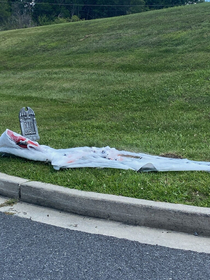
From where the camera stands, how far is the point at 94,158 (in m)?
4.91

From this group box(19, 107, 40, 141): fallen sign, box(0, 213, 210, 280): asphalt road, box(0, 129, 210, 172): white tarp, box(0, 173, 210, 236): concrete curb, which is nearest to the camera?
box(0, 213, 210, 280): asphalt road

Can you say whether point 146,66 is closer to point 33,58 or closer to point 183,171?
point 33,58

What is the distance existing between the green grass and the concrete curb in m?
0.20

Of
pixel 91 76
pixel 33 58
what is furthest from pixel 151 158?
pixel 33 58

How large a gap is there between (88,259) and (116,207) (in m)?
0.75

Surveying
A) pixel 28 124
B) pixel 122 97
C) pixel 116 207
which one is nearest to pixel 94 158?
pixel 116 207

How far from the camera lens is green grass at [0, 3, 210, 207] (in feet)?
14.1

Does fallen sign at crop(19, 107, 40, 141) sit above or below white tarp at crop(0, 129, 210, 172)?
above

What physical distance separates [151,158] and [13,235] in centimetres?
230

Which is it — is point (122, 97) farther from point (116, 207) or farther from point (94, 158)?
point (116, 207)

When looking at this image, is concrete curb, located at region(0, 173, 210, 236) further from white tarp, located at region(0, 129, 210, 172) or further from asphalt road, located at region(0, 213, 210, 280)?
white tarp, located at region(0, 129, 210, 172)

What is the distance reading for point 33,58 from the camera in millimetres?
20719

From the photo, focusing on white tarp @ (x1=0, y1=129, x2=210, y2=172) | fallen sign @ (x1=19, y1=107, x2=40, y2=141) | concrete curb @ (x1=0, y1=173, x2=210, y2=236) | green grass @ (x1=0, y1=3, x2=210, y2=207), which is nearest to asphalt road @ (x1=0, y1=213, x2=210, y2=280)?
concrete curb @ (x1=0, y1=173, x2=210, y2=236)

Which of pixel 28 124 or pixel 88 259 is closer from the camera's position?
pixel 88 259
